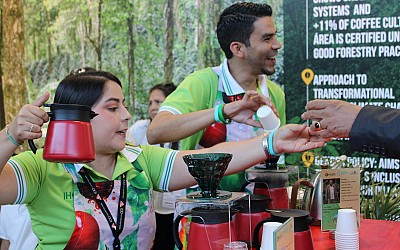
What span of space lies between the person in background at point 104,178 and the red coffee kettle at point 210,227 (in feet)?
1.48

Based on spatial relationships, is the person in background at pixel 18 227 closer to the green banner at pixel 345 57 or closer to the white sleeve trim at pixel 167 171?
the white sleeve trim at pixel 167 171

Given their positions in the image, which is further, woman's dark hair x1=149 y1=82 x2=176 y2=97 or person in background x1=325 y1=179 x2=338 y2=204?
woman's dark hair x1=149 y1=82 x2=176 y2=97

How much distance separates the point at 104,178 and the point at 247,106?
28.2 inches

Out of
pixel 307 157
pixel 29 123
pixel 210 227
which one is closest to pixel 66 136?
pixel 29 123

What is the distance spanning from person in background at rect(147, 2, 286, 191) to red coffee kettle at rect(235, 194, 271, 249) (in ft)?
1.95

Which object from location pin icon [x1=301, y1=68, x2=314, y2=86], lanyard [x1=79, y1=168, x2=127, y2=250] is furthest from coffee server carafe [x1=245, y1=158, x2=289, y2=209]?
location pin icon [x1=301, y1=68, x2=314, y2=86]

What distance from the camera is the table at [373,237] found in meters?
1.88

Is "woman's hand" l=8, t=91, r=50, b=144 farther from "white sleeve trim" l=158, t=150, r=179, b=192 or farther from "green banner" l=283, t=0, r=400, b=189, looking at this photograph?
"green banner" l=283, t=0, r=400, b=189

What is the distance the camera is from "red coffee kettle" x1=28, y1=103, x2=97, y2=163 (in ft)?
5.48

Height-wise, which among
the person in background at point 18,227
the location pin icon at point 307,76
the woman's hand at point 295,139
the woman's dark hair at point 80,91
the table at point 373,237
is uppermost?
the location pin icon at point 307,76

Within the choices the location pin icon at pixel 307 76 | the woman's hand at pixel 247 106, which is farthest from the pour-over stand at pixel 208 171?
the location pin icon at pixel 307 76

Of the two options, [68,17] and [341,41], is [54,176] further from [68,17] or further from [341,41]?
A: [68,17]

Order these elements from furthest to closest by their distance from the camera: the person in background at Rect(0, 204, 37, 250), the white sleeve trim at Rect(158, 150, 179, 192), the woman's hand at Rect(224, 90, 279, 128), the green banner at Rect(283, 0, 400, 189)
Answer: the green banner at Rect(283, 0, 400, 189) → the person in background at Rect(0, 204, 37, 250) → the woman's hand at Rect(224, 90, 279, 128) → the white sleeve trim at Rect(158, 150, 179, 192)

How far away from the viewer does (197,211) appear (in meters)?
1.58
